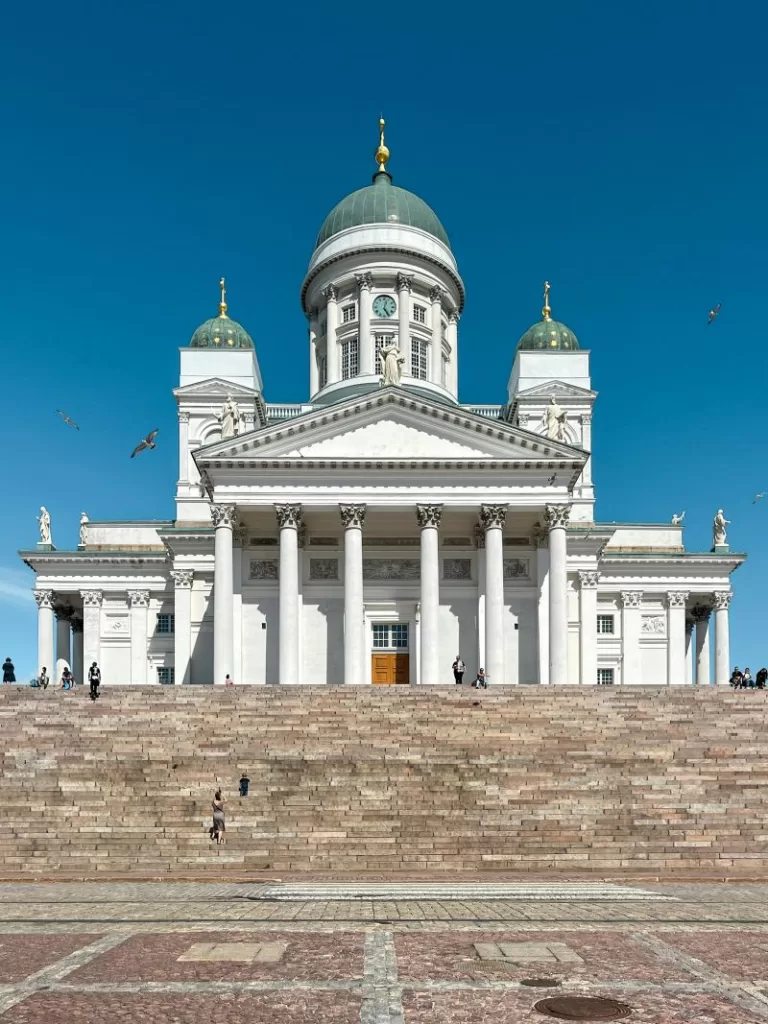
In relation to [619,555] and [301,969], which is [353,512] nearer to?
[619,555]

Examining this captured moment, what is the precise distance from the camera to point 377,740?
29344mm

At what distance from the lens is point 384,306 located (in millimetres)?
62000

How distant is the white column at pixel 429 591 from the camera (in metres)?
42.4

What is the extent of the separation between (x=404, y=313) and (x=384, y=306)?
1.58 meters

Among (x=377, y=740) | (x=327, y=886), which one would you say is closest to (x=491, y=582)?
(x=377, y=740)

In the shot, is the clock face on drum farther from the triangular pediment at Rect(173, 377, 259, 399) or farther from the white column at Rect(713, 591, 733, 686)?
the white column at Rect(713, 591, 733, 686)

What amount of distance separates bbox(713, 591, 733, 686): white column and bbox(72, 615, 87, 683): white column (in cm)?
3863

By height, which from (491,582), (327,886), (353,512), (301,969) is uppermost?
(353,512)

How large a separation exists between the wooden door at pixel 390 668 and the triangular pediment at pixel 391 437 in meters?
9.61

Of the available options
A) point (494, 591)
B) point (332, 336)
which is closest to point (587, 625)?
point (494, 591)

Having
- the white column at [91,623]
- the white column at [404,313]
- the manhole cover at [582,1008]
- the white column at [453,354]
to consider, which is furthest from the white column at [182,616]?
the manhole cover at [582,1008]

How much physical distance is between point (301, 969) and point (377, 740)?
18.3 metres

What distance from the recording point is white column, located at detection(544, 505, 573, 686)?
42.5m

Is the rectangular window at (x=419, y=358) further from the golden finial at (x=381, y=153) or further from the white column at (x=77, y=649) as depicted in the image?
the white column at (x=77, y=649)
